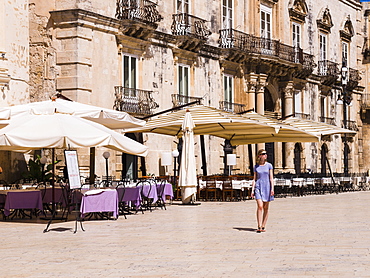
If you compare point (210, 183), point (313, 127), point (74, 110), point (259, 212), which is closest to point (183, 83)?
point (313, 127)

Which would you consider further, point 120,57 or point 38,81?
point 120,57

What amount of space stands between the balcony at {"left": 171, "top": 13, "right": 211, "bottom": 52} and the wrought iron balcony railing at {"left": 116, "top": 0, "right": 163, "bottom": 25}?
2007 mm

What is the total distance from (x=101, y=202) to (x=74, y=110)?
2.33 m

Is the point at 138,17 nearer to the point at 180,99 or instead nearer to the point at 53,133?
the point at 180,99

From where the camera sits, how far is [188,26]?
2955 cm

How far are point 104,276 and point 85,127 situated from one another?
21.8 ft

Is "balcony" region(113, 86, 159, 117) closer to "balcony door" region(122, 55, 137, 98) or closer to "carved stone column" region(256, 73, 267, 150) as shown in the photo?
"balcony door" region(122, 55, 137, 98)

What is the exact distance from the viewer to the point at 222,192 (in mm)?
23688

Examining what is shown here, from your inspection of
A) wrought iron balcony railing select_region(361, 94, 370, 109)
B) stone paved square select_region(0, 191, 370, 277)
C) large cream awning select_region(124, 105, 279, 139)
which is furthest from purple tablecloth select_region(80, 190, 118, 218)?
wrought iron balcony railing select_region(361, 94, 370, 109)

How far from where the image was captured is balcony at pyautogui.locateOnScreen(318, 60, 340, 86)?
42.7 metres

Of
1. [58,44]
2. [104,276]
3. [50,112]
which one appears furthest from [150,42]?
[104,276]

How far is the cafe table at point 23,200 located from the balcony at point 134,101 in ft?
33.4

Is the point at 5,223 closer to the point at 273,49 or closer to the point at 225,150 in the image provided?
the point at 225,150

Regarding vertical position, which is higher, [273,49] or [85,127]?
[273,49]
